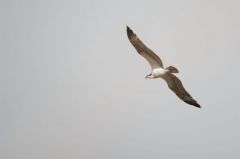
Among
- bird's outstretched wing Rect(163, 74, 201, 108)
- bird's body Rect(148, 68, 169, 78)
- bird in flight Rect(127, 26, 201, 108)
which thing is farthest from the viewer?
bird's outstretched wing Rect(163, 74, 201, 108)

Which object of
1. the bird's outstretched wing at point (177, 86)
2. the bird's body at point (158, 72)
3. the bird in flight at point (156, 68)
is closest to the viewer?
the bird in flight at point (156, 68)

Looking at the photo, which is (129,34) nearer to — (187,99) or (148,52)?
(148,52)

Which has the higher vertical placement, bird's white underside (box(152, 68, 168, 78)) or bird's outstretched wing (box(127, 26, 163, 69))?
bird's outstretched wing (box(127, 26, 163, 69))

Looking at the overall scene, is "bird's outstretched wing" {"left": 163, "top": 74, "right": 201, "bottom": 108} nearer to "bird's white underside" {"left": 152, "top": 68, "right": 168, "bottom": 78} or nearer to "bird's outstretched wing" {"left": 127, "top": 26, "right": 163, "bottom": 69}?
"bird's white underside" {"left": 152, "top": 68, "right": 168, "bottom": 78}

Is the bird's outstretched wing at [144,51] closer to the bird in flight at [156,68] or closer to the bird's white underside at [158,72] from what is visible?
the bird in flight at [156,68]

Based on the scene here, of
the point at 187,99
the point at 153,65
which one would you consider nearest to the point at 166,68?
the point at 153,65

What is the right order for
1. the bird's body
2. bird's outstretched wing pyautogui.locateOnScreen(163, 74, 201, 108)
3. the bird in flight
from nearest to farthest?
the bird in flight < the bird's body < bird's outstretched wing pyautogui.locateOnScreen(163, 74, 201, 108)

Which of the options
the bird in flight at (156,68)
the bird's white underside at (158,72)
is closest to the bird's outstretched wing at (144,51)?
the bird in flight at (156,68)

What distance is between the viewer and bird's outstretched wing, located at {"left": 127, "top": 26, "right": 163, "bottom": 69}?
35.3 meters

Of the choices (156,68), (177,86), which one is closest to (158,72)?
(156,68)

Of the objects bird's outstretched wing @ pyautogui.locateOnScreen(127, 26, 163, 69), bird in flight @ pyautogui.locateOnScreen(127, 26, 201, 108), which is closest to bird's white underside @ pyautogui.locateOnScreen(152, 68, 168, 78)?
bird in flight @ pyautogui.locateOnScreen(127, 26, 201, 108)

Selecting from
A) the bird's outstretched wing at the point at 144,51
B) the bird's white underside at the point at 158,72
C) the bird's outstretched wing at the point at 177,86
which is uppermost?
the bird's outstretched wing at the point at 144,51

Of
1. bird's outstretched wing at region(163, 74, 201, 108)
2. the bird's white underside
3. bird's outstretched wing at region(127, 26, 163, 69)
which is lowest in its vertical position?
bird's outstretched wing at region(163, 74, 201, 108)

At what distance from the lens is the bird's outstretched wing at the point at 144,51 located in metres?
35.3
